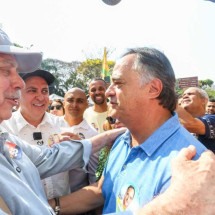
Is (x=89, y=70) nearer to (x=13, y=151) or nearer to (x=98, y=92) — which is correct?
(x=98, y=92)

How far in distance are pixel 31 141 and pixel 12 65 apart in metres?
1.37

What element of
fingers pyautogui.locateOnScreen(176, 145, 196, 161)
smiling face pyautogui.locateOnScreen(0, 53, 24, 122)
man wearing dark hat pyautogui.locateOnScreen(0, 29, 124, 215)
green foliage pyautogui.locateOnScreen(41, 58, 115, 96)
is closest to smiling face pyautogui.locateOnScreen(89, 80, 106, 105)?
man wearing dark hat pyautogui.locateOnScreen(0, 29, 124, 215)

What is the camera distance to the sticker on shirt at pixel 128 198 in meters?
1.67

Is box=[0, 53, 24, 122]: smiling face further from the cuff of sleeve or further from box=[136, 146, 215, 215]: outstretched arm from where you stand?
box=[136, 146, 215, 215]: outstretched arm

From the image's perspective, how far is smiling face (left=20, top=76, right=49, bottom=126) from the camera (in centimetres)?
332

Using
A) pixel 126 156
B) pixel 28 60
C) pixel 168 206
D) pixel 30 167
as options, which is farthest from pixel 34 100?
pixel 168 206

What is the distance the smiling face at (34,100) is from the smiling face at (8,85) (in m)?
1.37

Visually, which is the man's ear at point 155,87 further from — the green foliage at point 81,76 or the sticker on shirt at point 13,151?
the green foliage at point 81,76

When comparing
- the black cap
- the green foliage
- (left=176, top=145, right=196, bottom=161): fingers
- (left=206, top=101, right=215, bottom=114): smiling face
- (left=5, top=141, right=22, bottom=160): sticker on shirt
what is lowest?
the green foliage

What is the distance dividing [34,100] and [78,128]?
2.46 ft

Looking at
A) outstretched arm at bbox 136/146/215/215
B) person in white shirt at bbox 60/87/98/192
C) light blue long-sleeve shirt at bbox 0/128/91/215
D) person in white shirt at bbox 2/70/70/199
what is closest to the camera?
outstretched arm at bbox 136/146/215/215

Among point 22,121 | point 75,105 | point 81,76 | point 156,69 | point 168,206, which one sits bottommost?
point 81,76

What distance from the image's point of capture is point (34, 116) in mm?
3314

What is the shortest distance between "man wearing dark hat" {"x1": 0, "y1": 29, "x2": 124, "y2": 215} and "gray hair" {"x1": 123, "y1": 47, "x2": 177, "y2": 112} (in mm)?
615
